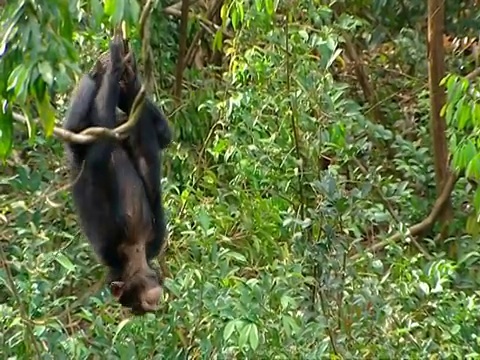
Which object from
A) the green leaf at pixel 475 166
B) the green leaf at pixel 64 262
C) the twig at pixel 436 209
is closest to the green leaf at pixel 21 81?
the green leaf at pixel 64 262

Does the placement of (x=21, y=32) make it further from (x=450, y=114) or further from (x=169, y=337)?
(x=450, y=114)

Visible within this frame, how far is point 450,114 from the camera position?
468 centimetres

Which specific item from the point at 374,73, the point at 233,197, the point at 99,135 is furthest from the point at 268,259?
the point at 374,73

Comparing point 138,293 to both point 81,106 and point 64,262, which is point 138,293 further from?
point 81,106

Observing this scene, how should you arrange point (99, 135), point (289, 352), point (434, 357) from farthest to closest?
point (434, 357) < point (289, 352) < point (99, 135)

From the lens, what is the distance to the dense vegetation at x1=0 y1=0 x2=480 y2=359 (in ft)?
14.0

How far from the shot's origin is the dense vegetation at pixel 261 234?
427cm

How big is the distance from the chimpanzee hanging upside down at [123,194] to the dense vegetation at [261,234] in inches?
4.9

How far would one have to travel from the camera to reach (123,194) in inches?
176

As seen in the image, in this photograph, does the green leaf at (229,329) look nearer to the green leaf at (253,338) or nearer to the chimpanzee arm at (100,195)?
the green leaf at (253,338)

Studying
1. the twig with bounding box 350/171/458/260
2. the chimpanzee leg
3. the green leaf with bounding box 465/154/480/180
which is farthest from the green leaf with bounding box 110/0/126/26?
the twig with bounding box 350/171/458/260

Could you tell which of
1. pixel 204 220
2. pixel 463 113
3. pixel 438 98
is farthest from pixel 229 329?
pixel 438 98

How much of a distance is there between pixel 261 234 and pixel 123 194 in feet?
2.13

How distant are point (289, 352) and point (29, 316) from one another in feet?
3.22
